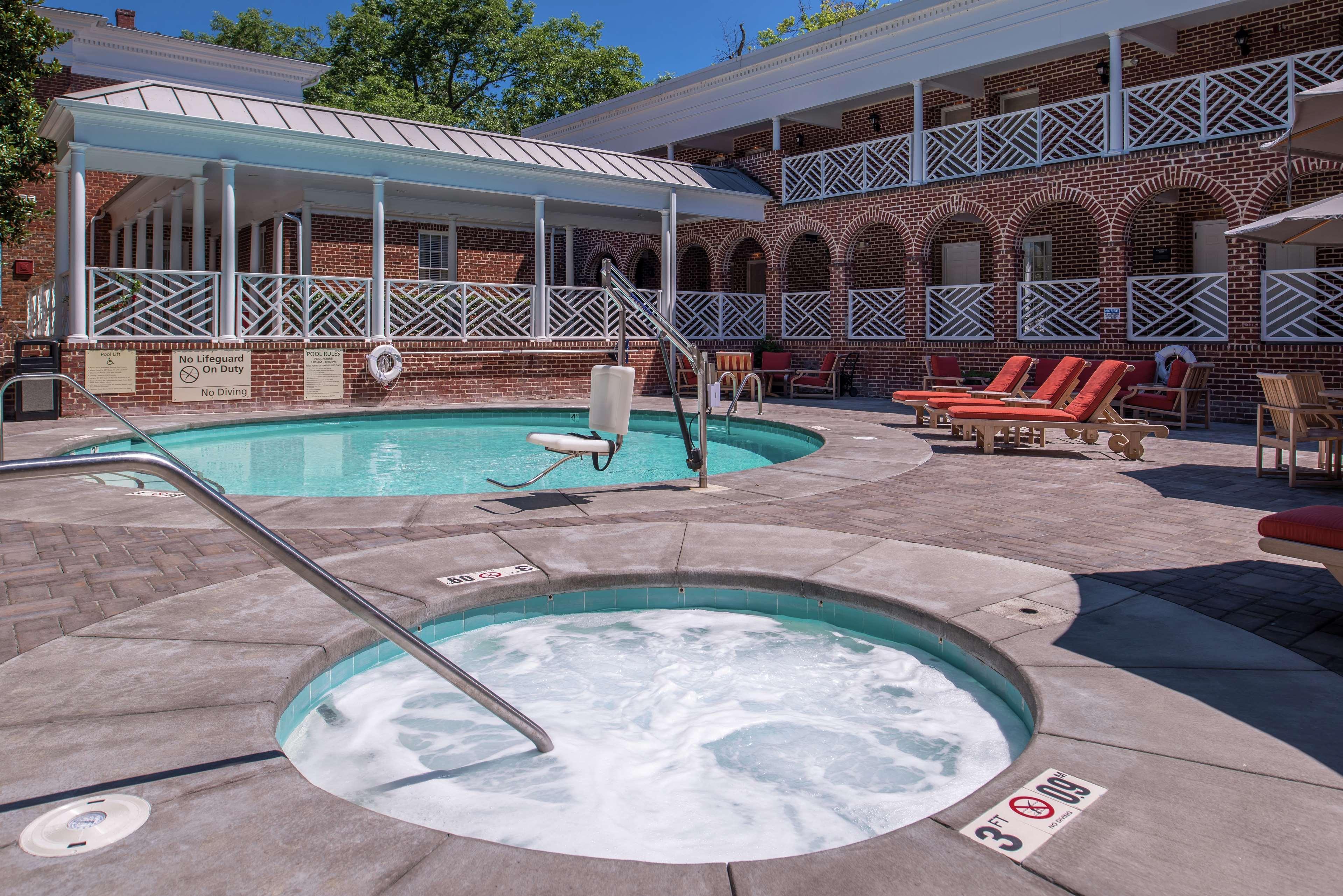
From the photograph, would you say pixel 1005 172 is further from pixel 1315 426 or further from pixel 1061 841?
pixel 1061 841

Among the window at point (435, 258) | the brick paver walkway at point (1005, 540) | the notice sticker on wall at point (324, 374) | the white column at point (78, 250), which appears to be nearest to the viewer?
the brick paver walkway at point (1005, 540)

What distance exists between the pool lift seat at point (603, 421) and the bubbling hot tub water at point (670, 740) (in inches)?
105

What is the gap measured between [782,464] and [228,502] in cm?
636

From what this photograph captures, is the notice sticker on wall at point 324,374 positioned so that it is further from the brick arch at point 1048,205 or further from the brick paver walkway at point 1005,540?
the brick arch at point 1048,205

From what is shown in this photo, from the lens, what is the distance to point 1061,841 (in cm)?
214

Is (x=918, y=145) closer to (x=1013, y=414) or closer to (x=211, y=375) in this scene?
(x=1013, y=414)

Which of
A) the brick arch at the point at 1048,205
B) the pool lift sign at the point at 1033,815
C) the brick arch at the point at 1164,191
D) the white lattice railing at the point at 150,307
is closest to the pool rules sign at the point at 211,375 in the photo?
the white lattice railing at the point at 150,307

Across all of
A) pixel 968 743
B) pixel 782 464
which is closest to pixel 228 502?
pixel 968 743

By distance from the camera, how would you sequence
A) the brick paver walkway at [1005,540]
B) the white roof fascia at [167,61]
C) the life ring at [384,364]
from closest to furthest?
the brick paver walkway at [1005,540] → the life ring at [384,364] → the white roof fascia at [167,61]

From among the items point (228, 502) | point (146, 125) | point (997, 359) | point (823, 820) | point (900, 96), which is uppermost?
point (900, 96)

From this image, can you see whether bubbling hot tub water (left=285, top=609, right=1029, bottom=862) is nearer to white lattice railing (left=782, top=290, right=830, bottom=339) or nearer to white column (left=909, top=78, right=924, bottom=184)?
white column (left=909, top=78, right=924, bottom=184)

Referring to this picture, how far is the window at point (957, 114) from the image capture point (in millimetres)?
18906

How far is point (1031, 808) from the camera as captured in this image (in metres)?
2.30

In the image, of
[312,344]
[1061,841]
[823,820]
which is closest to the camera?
[1061,841]
